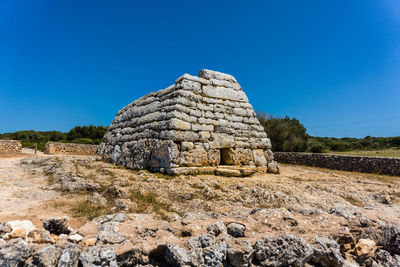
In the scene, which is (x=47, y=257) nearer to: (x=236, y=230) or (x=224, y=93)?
(x=236, y=230)

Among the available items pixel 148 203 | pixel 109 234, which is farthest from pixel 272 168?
pixel 109 234

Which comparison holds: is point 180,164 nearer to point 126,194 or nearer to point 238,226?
point 126,194

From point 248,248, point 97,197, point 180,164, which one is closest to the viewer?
point 248,248

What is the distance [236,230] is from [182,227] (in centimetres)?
64

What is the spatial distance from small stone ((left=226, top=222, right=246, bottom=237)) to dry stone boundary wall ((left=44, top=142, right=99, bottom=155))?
1512 centimetres

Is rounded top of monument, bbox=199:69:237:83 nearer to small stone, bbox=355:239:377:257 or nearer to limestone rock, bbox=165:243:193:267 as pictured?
small stone, bbox=355:239:377:257

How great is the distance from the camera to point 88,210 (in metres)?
3.18

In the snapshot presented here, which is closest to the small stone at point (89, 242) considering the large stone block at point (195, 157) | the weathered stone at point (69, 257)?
the weathered stone at point (69, 257)

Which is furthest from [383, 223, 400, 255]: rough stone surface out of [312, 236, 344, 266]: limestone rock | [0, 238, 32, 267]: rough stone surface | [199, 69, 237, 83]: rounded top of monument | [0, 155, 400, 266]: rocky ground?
[199, 69, 237, 83]: rounded top of monument

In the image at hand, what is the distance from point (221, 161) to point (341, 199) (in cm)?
341

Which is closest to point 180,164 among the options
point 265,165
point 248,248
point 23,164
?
point 265,165

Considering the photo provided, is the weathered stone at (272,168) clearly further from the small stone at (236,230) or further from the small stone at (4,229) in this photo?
the small stone at (4,229)

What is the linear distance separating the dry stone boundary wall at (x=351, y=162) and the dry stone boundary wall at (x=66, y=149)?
47.2ft

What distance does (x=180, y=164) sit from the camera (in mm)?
5844
